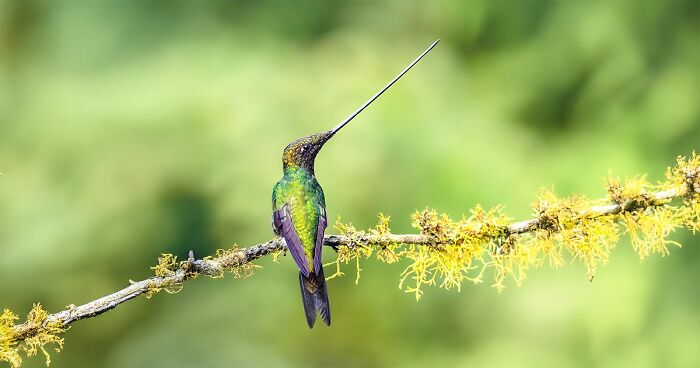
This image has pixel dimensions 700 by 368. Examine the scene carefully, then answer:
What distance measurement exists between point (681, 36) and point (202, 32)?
15.0ft

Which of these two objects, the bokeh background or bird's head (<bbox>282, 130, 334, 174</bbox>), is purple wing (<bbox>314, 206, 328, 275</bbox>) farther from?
the bokeh background

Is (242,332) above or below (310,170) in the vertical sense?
above

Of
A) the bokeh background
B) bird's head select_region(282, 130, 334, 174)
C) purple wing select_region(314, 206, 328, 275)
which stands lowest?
purple wing select_region(314, 206, 328, 275)

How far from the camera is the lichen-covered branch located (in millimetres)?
3127

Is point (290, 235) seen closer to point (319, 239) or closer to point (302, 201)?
point (319, 239)

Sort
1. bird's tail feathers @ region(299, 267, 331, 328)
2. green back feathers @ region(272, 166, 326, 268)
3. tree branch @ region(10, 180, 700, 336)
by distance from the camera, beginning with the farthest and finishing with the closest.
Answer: green back feathers @ region(272, 166, 326, 268) → bird's tail feathers @ region(299, 267, 331, 328) → tree branch @ region(10, 180, 700, 336)

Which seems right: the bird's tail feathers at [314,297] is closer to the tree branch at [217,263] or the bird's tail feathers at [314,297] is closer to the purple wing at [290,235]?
the purple wing at [290,235]

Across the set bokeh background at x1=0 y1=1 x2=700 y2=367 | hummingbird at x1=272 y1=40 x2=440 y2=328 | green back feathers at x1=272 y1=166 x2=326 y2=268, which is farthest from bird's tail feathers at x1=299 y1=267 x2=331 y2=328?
bokeh background at x1=0 y1=1 x2=700 y2=367

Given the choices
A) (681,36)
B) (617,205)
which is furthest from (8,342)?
(681,36)

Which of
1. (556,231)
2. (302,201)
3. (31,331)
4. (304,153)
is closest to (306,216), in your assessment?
(302,201)

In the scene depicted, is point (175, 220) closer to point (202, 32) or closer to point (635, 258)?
point (202, 32)

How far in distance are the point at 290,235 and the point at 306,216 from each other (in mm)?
160

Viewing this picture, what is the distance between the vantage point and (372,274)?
322 inches

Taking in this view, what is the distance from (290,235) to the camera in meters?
3.72
